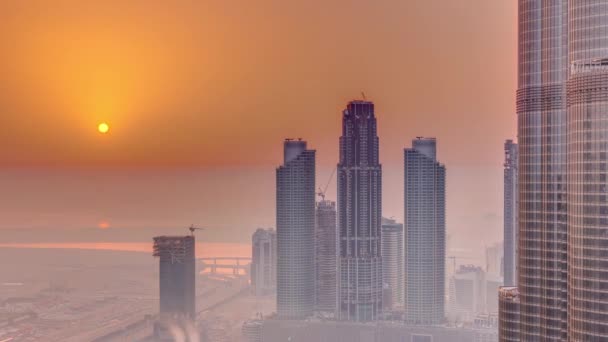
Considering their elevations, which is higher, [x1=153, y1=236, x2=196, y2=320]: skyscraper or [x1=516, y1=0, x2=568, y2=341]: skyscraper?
[x1=516, y1=0, x2=568, y2=341]: skyscraper

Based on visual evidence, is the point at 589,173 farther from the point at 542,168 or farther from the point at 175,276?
the point at 175,276

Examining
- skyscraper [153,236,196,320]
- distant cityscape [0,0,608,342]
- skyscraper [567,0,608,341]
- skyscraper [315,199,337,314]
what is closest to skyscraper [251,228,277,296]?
distant cityscape [0,0,608,342]

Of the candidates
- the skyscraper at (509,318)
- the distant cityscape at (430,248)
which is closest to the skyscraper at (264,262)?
the distant cityscape at (430,248)

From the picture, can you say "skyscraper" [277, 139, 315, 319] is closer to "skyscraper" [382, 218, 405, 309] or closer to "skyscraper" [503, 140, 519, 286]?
"skyscraper" [382, 218, 405, 309]

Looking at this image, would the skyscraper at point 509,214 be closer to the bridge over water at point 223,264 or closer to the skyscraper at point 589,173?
the skyscraper at point 589,173

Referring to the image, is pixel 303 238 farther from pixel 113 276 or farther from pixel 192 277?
pixel 113 276

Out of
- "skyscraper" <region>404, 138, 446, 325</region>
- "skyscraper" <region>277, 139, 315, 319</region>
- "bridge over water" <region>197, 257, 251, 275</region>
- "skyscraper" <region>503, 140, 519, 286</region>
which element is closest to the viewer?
"skyscraper" <region>503, 140, 519, 286</region>

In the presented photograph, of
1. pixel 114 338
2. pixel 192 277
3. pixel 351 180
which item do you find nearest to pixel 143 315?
pixel 114 338
